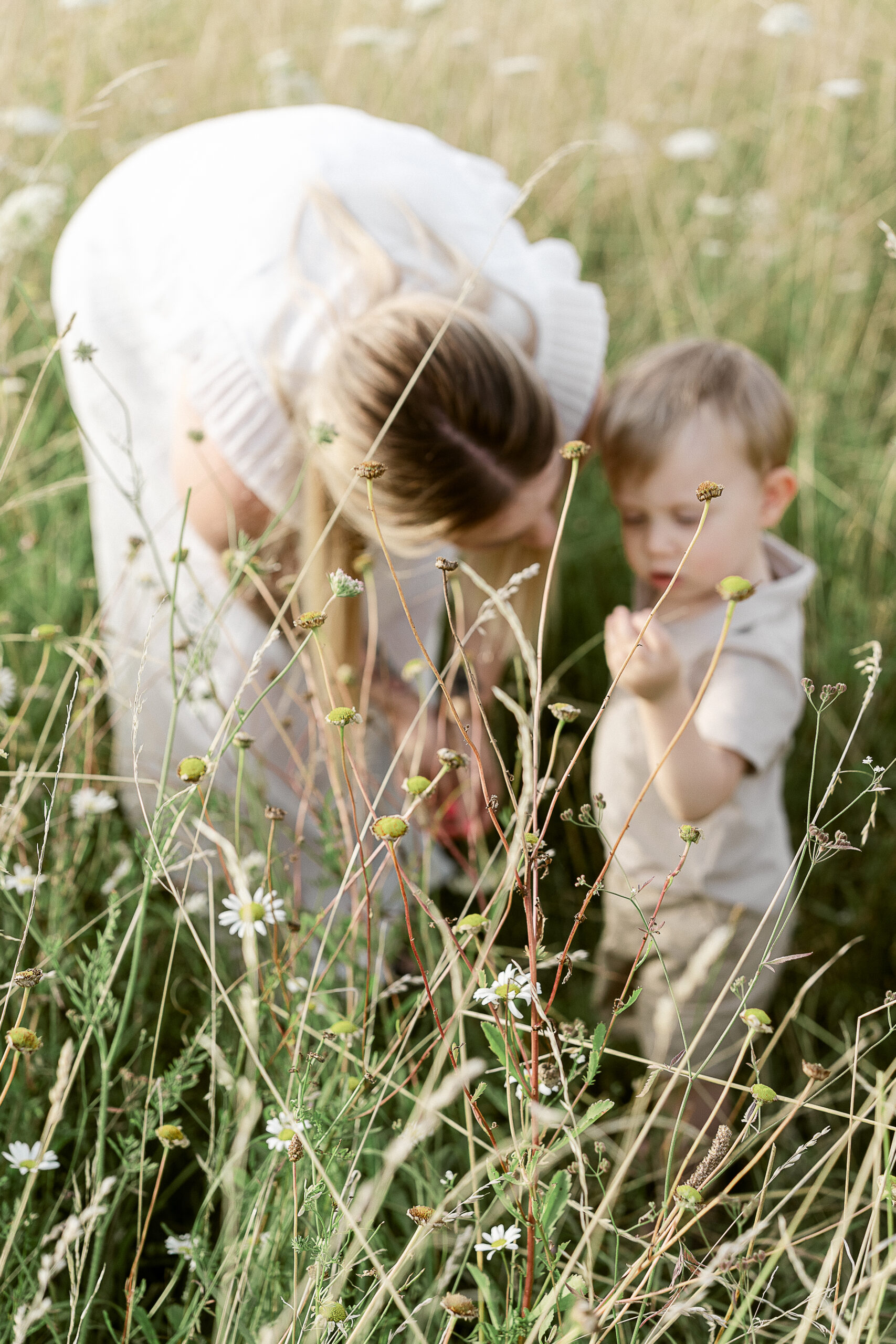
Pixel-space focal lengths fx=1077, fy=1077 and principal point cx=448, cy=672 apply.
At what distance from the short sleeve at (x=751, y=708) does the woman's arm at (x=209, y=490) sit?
2.28 feet

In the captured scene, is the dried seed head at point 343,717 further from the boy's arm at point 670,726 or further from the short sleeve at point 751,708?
the short sleeve at point 751,708

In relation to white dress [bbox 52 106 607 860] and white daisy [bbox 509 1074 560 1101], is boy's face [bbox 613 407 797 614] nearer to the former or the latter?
white dress [bbox 52 106 607 860]

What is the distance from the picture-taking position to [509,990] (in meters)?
0.65

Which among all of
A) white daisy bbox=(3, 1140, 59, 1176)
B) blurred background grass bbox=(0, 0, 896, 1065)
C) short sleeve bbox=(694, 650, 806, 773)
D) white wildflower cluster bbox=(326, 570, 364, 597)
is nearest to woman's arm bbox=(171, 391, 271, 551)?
blurred background grass bbox=(0, 0, 896, 1065)

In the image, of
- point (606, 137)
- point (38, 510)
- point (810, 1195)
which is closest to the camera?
point (810, 1195)

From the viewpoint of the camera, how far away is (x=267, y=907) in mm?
756

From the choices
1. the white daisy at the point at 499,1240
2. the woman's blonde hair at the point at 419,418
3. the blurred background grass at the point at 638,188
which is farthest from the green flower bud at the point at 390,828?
the blurred background grass at the point at 638,188

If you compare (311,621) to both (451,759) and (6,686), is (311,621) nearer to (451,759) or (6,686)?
(451,759)

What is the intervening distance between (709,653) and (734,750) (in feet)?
0.58

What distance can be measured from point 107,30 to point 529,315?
188 centimetres

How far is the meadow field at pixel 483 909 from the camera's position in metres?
0.68

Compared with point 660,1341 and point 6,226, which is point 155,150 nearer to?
point 6,226

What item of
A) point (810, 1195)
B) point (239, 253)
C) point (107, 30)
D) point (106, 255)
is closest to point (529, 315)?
point (239, 253)

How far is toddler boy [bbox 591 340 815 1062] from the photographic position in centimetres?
143
